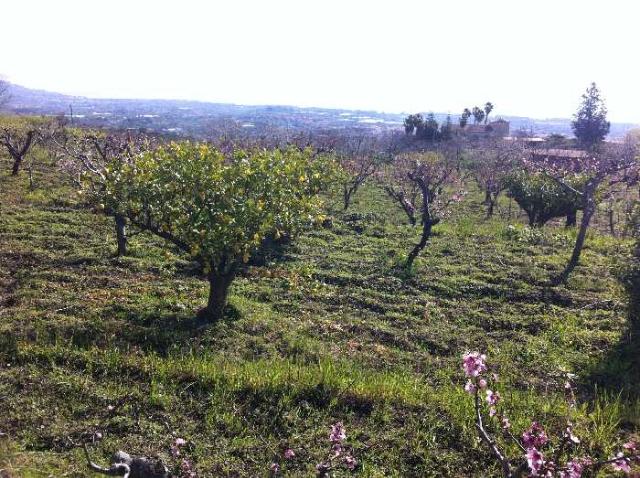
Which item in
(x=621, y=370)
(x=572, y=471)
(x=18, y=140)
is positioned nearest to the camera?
(x=572, y=471)

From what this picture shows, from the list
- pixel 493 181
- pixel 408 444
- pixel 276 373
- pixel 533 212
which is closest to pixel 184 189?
pixel 276 373

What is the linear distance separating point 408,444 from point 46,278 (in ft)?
33.6

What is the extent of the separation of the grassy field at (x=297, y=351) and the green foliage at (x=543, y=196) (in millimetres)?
3649

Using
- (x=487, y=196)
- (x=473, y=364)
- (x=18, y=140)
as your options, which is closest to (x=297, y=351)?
(x=473, y=364)

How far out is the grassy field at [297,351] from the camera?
22.1 ft

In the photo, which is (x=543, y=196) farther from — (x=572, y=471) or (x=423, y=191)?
(x=572, y=471)

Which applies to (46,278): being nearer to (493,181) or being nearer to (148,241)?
(148,241)

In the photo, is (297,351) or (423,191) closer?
(297,351)

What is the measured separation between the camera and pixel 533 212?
884 inches

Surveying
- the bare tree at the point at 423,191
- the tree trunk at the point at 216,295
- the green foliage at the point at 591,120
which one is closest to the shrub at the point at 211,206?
the tree trunk at the point at 216,295

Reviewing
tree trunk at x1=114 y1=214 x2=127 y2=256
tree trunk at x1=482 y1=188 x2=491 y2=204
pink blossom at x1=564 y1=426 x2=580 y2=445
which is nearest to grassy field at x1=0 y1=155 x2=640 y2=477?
tree trunk at x1=114 y1=214 x2=127 y2=256

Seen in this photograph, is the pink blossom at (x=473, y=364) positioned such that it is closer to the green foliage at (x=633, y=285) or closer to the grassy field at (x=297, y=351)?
the grassy field at (x=297, y=351)

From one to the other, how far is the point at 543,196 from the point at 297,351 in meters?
15.9

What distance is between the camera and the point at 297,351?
995 centimetres
